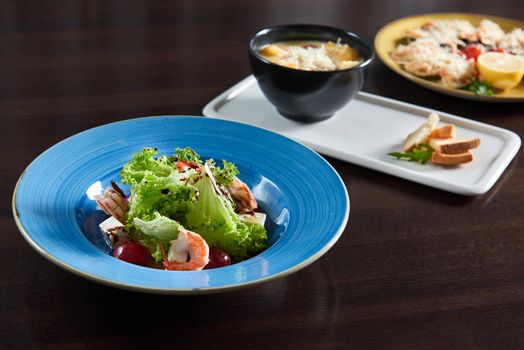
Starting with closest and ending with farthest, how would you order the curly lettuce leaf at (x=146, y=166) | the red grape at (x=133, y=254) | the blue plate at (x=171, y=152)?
the blue plate at (x=171, y=152) < the red grape at (x=133, y=254) < the curly lettuce leaf at (x=146, y=166)

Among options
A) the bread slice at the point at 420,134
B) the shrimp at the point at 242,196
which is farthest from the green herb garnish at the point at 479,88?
the shrimp at the point at 242,196

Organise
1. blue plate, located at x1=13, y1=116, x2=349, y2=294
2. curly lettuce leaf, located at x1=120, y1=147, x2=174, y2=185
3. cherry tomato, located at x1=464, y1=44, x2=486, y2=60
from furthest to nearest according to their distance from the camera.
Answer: cherry tomato, located at x1=464, y1=44, x2=486, y2=60 → curly lettuce leaf, located at x1=120, y1=147, x2=174, y2=185 → blue plate, located at x1=13, y1=116, x2=349, y2=294

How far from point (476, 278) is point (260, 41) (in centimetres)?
77

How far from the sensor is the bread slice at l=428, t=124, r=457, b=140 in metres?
1.41

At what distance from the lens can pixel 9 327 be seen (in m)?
0.90

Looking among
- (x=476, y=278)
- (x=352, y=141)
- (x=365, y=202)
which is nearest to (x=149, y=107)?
(x=352, y=141)

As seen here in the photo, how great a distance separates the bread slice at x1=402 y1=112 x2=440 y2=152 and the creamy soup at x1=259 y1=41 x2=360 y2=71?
197mm

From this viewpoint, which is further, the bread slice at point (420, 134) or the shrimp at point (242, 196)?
the bread slice at point (420, 134)

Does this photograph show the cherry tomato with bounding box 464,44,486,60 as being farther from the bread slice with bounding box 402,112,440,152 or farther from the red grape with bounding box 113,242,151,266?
the red grape with bounding box 113,242,151,266

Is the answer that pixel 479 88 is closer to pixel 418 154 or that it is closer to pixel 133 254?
pixel 418 154

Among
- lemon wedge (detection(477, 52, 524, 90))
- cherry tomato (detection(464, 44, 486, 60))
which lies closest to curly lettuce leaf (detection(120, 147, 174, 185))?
lemon wedge (detection(477, 52, 524, 90))

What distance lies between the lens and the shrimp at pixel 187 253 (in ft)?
3.00

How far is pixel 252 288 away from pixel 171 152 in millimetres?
318

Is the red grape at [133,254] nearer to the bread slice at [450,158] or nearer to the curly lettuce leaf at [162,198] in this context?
the curly lettuce leaf at [162,198]
